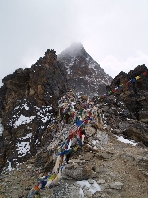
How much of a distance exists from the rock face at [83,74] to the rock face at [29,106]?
120ft

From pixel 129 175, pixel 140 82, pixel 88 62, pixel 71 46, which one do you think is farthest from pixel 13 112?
pixel 71 46

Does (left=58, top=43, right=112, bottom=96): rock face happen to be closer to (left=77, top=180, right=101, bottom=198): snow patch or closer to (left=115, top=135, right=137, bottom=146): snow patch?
(left=115, top=135, right=137, bottom=146): snow patch

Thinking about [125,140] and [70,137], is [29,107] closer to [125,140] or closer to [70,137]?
[125,140]

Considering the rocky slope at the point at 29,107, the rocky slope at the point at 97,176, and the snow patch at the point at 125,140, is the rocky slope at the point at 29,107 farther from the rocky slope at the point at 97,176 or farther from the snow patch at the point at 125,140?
the rocky slope at the point at 97,176

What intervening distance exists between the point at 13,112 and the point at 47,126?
7.52 metres

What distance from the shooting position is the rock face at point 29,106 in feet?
80.3

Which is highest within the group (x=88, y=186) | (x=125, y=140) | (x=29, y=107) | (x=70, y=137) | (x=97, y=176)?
(x=29, y=107)

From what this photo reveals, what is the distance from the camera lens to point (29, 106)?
28.9 meters

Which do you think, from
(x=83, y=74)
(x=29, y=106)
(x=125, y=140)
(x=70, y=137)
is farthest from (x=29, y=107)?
(x=83, y=74)

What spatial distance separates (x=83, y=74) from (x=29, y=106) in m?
59.7

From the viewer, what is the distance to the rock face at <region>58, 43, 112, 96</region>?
254ft

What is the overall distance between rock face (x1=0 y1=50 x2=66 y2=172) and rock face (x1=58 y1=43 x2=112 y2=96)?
120 feet

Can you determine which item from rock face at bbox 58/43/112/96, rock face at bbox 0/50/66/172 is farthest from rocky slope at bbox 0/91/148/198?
rock face at bbox 58/43/112/96

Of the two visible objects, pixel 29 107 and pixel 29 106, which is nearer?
pixel 29 107
